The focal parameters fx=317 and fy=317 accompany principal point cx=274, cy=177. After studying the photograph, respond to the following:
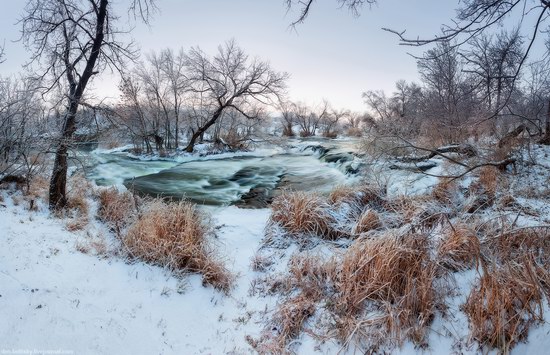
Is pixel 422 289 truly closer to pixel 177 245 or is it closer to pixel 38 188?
pixel 177 245

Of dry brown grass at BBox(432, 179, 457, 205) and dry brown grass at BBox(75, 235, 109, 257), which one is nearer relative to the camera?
dry brown grass at BBox(75, 235, 109, 257)

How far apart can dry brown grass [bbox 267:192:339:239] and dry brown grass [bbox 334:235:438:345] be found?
1555 mm

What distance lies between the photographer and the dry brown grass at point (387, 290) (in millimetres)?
3385

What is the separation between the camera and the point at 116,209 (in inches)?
269

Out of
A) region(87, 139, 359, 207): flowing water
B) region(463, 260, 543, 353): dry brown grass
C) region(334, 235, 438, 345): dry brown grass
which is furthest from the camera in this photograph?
region(87, 139, 359, 207): flowing water

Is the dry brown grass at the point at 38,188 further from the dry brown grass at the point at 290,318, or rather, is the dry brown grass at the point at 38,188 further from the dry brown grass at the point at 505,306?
the dry brown grass at the point at 505,306

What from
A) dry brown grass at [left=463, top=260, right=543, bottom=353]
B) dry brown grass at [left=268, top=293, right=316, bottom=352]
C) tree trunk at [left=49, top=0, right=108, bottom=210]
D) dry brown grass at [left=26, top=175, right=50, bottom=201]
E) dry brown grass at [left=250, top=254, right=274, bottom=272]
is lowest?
dry brown grass at [left=268, top=293, right=316, bottom=352]

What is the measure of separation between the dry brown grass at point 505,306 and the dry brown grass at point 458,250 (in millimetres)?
480

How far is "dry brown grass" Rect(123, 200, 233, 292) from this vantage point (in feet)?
15.1

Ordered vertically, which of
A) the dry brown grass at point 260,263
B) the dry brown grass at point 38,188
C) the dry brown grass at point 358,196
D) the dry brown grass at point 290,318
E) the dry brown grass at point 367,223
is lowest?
the dry brown grass at point 290,318

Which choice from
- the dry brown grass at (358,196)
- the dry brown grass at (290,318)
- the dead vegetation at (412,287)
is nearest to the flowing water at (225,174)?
the dry brown grass at (358,196)

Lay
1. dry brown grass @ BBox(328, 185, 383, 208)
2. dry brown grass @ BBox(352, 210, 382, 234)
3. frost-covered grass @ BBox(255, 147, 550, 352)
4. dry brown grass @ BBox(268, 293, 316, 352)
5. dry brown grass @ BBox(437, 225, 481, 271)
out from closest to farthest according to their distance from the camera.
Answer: frost-covered grass @ BBox(255, 147, 550, 352), dry brown grass @ BBox(268, 293, 316, 352), dry brown grass @ BBox(437, 225, 481, 271), dry brown grass @ BBox(352, 210, 382, 234), dry brown grass @ BBox(328, 185, 383, 208)

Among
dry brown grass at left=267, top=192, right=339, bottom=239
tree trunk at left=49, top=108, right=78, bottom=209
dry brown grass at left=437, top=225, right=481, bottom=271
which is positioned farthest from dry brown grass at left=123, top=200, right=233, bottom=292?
dry brown grass at left=437, top=225, right=481, bottom=271

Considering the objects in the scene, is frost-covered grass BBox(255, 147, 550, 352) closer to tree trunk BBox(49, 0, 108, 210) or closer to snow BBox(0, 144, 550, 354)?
snow BBox(0, 144, 550, 354)
